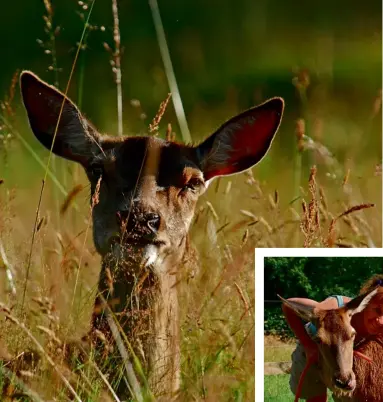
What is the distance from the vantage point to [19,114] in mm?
8609

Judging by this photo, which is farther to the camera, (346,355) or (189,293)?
(189,293)

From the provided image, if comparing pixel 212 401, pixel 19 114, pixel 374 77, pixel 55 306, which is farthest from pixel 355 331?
pixel 374 77

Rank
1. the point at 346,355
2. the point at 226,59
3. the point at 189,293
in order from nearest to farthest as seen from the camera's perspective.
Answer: the point at 346,355
the point at 189,293
the point at 226,59

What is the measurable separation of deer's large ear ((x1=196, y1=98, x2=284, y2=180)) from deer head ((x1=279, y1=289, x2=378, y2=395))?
668 mm

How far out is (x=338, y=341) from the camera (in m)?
5.83

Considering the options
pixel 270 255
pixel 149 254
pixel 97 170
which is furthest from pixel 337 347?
pixel 97 170

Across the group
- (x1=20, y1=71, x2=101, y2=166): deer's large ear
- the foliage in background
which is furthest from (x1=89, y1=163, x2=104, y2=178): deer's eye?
the foliage in background

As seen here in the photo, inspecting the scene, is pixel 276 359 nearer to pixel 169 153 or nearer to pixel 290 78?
pixel 169 153

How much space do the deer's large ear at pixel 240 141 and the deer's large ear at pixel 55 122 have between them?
0.43 meters

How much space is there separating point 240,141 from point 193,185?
33 cm

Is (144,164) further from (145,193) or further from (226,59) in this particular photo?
(226,59)

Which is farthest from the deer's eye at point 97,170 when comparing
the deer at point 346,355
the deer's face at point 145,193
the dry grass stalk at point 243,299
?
the deer at point 346,355

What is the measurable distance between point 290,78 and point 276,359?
334cm

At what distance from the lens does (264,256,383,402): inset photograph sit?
19.1 ft
